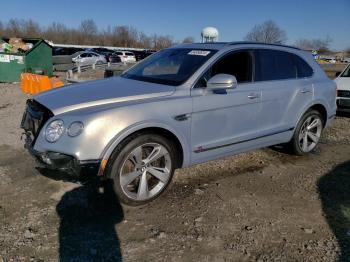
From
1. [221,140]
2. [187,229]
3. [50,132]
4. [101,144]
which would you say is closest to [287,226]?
[187,229]

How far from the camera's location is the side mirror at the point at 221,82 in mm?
3830

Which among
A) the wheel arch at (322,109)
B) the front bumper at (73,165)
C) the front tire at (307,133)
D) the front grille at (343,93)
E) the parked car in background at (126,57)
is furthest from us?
the parked car in background at (126,57)

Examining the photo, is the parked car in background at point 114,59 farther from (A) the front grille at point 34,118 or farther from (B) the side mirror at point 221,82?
(B) the side mirror at point 221,82

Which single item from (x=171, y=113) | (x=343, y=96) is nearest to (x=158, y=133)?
(x=171, y=113)

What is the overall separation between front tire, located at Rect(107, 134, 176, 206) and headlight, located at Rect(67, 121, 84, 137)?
1.30 feet

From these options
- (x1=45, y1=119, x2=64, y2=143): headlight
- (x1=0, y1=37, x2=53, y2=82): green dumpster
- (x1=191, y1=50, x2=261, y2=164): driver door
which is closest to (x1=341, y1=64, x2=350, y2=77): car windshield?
(x1=191, y1=50, x2=261, y2=164): driver door

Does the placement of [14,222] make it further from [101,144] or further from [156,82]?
[156,82]

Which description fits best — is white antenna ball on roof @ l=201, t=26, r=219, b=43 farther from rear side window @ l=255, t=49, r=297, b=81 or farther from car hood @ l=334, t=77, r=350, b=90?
rear side window @ l=255, t=49, r=297, b=81

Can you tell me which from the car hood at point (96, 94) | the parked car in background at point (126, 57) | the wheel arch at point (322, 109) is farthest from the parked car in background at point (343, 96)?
the parked car in background at point (126, 57)

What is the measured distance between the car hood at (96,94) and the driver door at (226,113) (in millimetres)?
445

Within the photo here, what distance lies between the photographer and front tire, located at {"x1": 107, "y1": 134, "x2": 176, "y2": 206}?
3414 mm

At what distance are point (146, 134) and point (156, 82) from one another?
861 mm

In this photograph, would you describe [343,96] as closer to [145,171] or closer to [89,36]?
[145,171]

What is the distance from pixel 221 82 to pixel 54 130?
1.85m
